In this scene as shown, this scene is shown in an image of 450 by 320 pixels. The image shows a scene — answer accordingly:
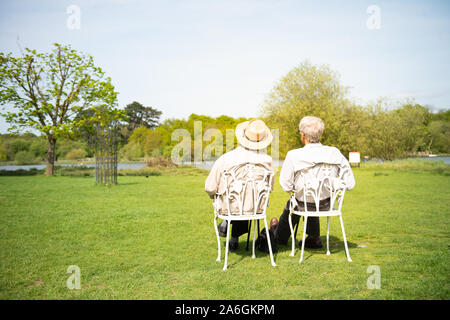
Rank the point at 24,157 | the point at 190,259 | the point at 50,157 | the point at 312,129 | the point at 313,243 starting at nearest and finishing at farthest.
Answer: the point at 312,129 < the point at 190,259 < the point at 313,243 < the point at 50,157 < the point at 24,157

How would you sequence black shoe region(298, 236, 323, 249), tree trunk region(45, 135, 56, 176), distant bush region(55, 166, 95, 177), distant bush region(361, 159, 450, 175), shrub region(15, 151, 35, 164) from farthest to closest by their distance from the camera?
shrub region(15, 151, 35, 164) < distant bush region(361, 159, 450, 175) < distant bush region(55, 166, 95, 177) < tree trunk region(45, 135, 56, 176) < black shoe region(298, 236, 323, 249)

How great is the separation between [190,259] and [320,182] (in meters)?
2.06

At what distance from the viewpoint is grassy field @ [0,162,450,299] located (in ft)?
12.1

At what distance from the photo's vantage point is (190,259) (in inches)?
195

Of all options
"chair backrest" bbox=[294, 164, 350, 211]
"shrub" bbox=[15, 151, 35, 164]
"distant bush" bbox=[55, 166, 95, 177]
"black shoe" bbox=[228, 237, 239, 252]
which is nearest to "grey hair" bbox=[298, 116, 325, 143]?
"chair backrest" bbox=[294, 164, 350, 211]

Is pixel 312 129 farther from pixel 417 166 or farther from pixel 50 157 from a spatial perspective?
pixel 417 166

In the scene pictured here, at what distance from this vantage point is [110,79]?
27.4 meters

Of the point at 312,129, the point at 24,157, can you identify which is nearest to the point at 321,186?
the point at 312,129

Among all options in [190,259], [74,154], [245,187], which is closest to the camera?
[245,187]

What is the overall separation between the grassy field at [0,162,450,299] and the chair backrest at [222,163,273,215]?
0.75 metres

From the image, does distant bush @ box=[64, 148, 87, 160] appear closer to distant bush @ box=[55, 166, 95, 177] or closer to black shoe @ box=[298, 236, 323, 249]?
distant bush @ box=[55, 166, 95, 177]

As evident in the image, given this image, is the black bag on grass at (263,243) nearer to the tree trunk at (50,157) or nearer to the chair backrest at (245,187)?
the chair backrest at (245,187)

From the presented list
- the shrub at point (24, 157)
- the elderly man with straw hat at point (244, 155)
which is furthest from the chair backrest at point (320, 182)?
the shrub at point (24, 157)

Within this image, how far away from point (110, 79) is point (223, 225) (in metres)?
24.9
